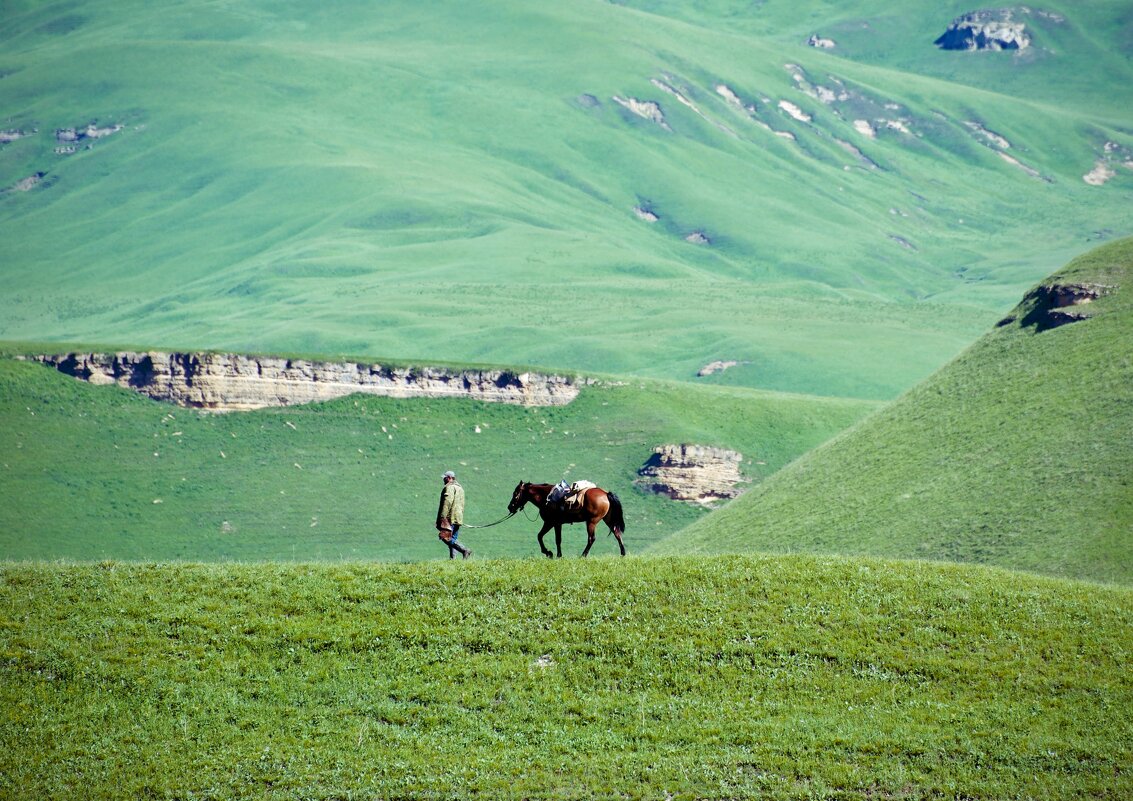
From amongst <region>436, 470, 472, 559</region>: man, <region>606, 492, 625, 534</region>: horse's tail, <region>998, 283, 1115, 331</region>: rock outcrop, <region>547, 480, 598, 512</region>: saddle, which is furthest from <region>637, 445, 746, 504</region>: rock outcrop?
<region>547, 480, 598, 512</region>: saddle

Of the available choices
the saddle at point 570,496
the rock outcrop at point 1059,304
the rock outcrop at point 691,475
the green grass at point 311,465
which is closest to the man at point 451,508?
the saddle at point 570,496

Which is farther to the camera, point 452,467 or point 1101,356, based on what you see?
point 452,467

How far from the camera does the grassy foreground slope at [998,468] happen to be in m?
62.6

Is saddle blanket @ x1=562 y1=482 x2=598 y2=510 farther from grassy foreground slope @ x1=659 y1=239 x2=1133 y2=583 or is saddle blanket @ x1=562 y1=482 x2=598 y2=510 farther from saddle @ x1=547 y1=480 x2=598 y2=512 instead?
grassy foreground slope @ x1=659 y1=239 x2=1133 y2=583

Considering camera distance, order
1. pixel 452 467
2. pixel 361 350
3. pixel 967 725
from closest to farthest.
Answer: pixel 967 725, pixel 452 467, pixel 361 350

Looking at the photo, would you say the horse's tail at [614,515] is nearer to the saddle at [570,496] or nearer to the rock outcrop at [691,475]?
the saddle at [570,496]

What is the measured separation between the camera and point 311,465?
108438mm

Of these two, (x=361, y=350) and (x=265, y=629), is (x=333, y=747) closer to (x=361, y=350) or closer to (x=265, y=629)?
(x=265, y=629)

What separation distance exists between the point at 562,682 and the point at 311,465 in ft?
269

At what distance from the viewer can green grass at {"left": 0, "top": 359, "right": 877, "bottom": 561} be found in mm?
95750

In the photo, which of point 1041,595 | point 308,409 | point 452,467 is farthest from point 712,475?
point 1041,595

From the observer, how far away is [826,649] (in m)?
29.2

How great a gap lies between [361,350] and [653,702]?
158 meters

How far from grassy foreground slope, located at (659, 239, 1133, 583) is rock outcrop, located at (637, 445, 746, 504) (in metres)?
19.7
